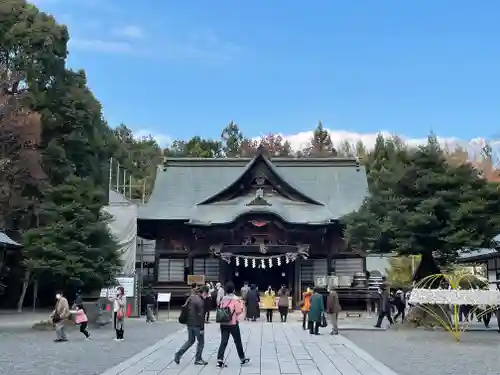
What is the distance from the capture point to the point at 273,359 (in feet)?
39.5

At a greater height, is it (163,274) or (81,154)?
(81,154)

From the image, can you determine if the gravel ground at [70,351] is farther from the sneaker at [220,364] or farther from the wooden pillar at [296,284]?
the wooden pillar at [296,284]

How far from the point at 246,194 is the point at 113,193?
9.87 metres

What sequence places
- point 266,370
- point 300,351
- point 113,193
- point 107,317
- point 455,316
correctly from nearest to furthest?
point 266,370 < point 300,351 < point 455,316 < point 107,317 < point 113,193

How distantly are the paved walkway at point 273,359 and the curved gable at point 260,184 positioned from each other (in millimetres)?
17274

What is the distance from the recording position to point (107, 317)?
21953 millimetres

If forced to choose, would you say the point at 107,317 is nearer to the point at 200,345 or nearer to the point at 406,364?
the point at 200,345

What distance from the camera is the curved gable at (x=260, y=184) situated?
3416 cm

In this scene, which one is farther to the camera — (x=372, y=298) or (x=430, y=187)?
(x=372, y=298)

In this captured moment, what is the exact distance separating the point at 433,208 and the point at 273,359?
30.3 feet

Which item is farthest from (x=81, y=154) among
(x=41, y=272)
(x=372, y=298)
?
(x=372, y=298)

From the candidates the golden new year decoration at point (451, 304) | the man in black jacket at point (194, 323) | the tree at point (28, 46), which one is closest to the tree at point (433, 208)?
the golden new year decoration at point (451, 304)

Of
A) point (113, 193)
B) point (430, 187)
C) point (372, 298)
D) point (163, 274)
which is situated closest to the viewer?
point (430, 187)

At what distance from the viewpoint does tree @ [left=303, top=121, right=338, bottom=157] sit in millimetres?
63513
